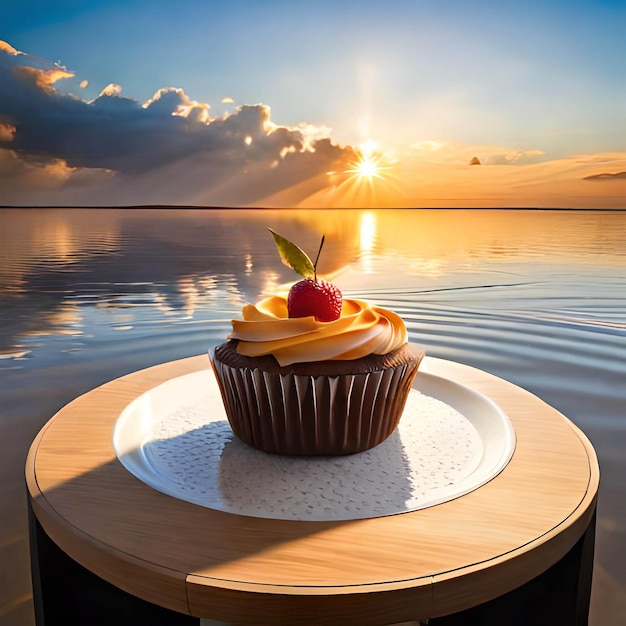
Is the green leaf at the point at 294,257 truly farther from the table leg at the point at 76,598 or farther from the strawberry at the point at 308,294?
the table leg at the point at 76,598

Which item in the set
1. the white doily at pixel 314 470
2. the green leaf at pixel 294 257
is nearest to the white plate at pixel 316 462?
the white doily at pixel 314 470

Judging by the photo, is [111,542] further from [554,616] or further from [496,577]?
[554,616]

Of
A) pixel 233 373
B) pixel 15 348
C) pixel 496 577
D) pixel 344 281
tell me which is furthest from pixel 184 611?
pixel 344 281

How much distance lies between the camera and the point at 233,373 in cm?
132

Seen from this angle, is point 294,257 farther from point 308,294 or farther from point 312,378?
point 312,378

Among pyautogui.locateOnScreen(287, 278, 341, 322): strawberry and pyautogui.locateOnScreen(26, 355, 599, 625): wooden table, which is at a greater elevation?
pyautogui.locateOnScreen(287, 278, 341, 322): strawberry

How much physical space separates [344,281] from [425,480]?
16.8 feet

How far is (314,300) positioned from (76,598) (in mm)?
759

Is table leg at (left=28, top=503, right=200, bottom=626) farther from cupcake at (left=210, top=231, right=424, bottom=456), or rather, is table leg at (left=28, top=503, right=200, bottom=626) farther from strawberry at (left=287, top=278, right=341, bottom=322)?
strawberry at (left=287, top=278, right=341, bottom=322)

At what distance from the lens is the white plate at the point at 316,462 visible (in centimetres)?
104

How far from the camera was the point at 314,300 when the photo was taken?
51.7 inches

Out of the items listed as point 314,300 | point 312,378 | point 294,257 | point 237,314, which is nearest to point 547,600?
point 312,378

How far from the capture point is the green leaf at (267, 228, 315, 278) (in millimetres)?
1354

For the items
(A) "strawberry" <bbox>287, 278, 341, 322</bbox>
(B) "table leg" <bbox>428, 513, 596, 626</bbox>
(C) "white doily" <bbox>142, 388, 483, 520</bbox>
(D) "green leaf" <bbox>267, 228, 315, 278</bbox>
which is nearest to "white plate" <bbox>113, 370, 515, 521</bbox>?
(C) "white doily" <bbox>142, 388, 483, 520</bbox>
